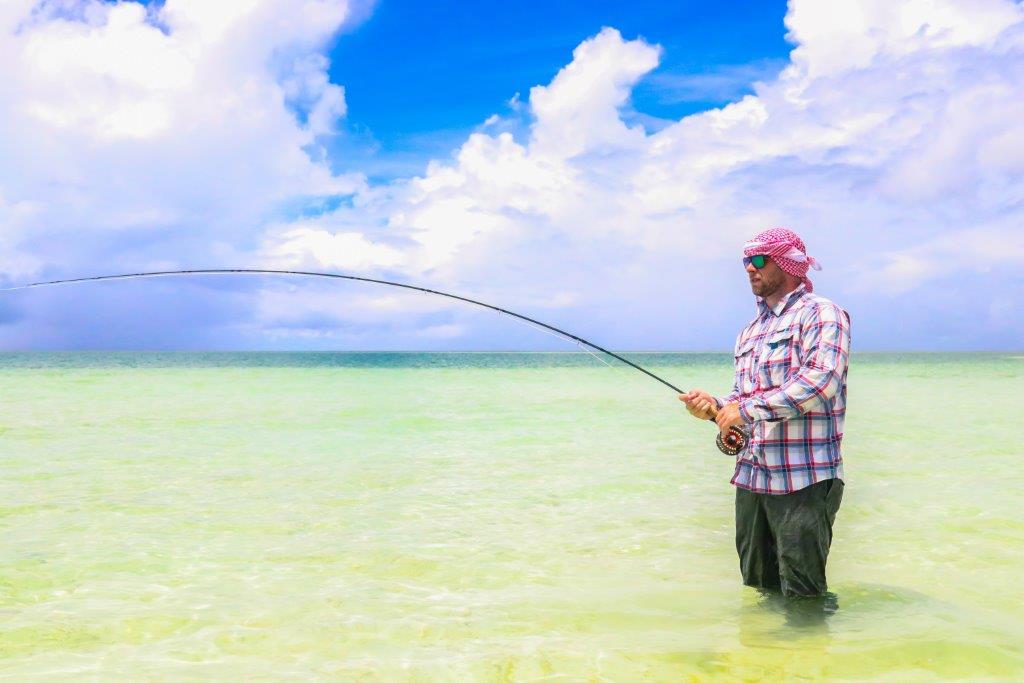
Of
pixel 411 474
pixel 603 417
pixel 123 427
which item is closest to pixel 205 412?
pixel 123 427

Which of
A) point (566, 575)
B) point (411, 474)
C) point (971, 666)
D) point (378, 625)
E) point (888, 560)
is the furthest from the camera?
point (411, 474)

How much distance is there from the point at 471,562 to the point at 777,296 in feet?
8.92

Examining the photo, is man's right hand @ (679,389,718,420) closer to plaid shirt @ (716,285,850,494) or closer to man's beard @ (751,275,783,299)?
plaid shirt @ (716,285,850,494)

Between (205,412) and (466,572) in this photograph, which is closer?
(466,572)

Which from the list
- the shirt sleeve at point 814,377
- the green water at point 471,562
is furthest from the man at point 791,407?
the green water at point 471,562

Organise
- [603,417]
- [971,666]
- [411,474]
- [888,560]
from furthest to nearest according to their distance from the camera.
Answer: [603,417] < [411,474] < [888,560] < [971,666]

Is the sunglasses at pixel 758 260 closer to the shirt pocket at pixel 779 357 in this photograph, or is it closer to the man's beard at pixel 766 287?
the man's beard at pixel 766 287

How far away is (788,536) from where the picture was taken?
3232 mm

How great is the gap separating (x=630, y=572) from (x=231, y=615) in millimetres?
2275

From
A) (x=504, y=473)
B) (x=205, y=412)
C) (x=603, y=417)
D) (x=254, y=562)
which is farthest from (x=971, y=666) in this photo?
(x=205, y=412)

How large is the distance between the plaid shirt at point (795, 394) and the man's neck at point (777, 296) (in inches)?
0.8

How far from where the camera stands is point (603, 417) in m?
14.8

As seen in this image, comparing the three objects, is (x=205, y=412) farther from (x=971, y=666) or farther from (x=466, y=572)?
(x=971, y=666)

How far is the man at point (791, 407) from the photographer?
9.75 ft
